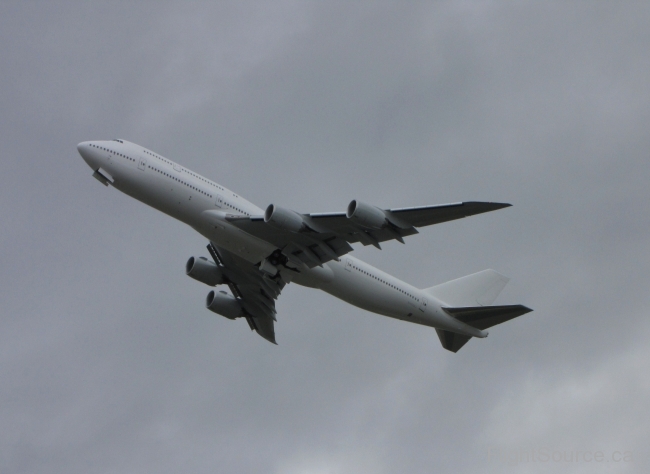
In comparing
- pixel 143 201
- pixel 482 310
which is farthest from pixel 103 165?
pixel 482 310

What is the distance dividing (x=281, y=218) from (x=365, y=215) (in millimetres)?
3750

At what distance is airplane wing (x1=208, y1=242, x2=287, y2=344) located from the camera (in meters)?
41.1

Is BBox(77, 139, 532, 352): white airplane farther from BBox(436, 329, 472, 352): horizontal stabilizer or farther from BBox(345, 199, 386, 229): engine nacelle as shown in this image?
BBox(436, 329, 472, 352): horizontal stabilizer

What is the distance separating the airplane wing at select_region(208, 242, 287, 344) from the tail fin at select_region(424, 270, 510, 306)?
853 centimetres

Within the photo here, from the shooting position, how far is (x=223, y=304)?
43.3 m

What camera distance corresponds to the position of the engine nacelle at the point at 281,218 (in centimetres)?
3356

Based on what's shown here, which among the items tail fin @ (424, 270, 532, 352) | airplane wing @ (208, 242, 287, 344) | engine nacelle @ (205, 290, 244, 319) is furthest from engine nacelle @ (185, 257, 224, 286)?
tail fin @ (424, 270, 532, 352)

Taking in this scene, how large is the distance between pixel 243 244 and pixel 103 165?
6960 millimetres

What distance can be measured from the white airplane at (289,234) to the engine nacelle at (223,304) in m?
1.47

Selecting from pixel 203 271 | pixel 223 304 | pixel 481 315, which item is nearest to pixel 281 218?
pixel 203 271

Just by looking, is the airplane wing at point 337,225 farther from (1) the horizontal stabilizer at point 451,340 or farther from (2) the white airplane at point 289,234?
(1) the horizontal stabilizer at point 451,340

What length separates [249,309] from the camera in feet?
144

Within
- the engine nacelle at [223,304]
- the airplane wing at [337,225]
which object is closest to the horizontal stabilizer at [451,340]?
the airplane wing at [337,225]

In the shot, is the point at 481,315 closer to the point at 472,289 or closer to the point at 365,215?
the point at 472,289
